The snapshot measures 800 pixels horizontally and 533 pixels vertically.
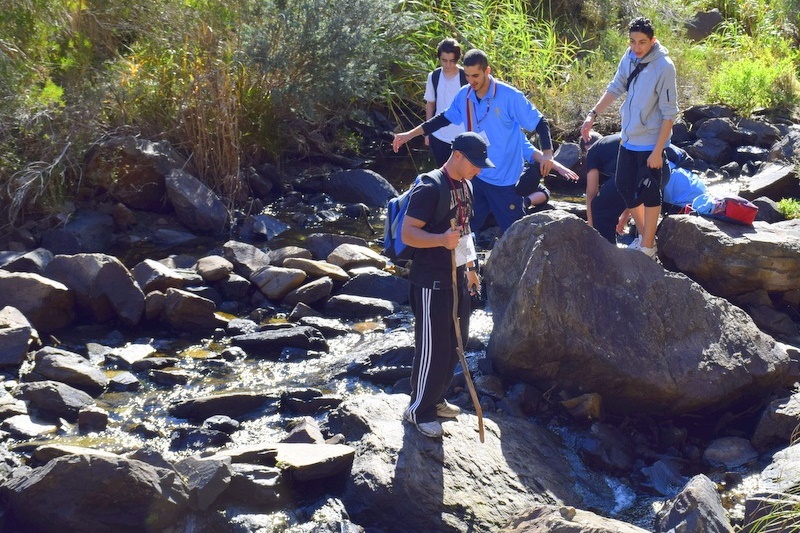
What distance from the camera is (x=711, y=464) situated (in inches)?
221

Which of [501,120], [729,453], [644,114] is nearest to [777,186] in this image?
[644,114]

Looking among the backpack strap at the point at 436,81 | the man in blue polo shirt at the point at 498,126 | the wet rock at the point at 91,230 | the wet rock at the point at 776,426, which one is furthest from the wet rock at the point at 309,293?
the wet rock at the point at 776,426

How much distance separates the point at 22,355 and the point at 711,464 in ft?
14.9

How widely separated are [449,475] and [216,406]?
1.78 meters

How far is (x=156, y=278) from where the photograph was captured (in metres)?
7.94

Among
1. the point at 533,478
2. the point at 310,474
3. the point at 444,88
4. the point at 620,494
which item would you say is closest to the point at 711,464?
the point at 620,494

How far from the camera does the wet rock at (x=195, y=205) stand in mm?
10078

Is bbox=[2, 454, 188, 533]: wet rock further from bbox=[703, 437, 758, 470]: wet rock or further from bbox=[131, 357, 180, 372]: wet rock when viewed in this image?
bbox=[703, 437, 758, 470]: wet rock

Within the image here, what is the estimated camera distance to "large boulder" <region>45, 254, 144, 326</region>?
24.7 feet

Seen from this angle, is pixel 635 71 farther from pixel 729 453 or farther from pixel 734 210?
pixel 729 453

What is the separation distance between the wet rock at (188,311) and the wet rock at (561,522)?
3.74 metres

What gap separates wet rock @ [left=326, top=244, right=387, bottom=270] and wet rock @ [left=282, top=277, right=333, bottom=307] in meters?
0.77

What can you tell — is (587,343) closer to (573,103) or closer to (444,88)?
(444,88)

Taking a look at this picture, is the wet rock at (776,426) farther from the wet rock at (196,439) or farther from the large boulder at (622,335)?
the wet rock at (196,439)
